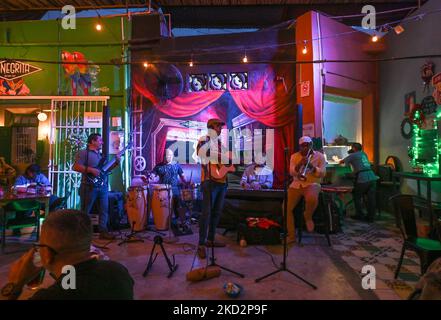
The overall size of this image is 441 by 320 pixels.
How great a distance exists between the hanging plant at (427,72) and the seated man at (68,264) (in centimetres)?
760

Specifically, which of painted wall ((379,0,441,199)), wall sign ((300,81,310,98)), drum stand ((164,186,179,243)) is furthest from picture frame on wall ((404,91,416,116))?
drum stand ((164,186,179,243))

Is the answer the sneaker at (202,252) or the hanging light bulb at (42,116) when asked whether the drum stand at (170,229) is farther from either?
the hanging light bulb at (42,116)

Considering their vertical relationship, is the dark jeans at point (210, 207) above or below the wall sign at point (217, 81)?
below

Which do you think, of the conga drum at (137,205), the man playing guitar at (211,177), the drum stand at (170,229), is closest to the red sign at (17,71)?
the conga drum at (137,205)

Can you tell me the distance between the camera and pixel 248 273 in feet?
12.0

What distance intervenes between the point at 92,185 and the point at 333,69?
6197 millimetres

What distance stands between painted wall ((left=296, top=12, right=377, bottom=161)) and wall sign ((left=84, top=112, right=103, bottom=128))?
5.01 meters

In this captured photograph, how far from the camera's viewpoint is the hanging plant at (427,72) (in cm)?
645

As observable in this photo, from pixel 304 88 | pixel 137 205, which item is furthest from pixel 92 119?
pixel 304 88

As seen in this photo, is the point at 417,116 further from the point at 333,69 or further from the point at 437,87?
the point at 333,69

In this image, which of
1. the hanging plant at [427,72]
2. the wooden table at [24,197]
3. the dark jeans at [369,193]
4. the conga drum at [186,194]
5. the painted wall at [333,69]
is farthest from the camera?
the painted wall at [333,69]

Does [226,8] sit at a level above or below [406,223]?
above

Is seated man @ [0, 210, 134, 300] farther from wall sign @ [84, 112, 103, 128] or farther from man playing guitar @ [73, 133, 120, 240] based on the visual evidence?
wall sign @ [84, 112, 103, 128]

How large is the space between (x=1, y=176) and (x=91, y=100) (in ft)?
8.77
